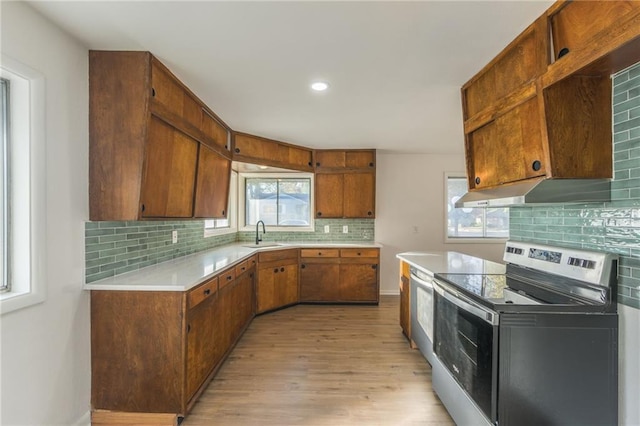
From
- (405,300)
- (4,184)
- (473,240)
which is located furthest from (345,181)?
(4,184)

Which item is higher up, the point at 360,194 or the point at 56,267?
the point at 360,194

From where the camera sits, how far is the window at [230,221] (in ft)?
12.8

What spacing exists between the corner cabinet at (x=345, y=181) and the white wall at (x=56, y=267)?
3095mm

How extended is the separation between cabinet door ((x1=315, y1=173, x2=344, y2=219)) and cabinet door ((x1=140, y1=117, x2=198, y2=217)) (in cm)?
222

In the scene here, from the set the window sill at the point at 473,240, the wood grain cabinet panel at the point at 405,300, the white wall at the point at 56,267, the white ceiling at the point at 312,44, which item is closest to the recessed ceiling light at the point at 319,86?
the white ceiling at the point at 312,44

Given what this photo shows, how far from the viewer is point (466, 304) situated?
1654 millimetres

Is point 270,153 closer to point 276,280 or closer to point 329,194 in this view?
point 329,194

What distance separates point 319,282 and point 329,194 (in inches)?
51.9

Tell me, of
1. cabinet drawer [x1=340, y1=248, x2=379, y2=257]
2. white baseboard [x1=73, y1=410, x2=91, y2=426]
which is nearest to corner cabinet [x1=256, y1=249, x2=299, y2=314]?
cabinet drawer [x1=340, y1=248, x2=379, y2=257]

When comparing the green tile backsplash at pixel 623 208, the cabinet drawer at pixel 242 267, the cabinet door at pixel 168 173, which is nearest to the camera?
the green tile backsplash at pixel 623 208

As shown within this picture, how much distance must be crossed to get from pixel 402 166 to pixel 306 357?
3366mm

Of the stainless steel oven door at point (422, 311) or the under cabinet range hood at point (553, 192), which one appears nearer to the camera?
the under cabinet range hood at point (553, 192)

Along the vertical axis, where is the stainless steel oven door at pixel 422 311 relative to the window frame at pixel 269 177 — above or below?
below

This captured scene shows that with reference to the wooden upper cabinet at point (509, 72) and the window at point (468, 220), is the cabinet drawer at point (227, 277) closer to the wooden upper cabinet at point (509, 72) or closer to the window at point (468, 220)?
the wooden upper cabinet at point (509, 72)
